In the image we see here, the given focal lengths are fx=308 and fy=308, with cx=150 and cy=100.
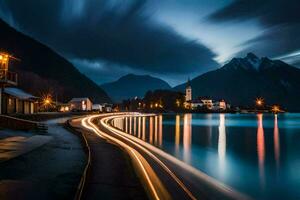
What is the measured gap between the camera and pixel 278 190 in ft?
69.1

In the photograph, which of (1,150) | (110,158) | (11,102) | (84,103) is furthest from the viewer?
(84,103)

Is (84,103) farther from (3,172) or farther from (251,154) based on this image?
(3,172)

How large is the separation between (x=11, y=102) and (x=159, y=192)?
4781 centimetres

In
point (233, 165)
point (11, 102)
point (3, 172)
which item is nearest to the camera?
point (3, 172)

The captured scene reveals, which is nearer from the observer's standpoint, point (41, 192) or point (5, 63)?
point (41, 192)

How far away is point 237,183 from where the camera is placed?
22.6m

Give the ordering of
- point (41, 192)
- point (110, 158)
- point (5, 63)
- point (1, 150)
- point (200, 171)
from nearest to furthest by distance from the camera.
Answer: point (41, 192) < point (1, 150) < point (110, 158) < point (200, 171) < point (5, 63)

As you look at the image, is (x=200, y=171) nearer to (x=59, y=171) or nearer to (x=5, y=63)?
(x=59, y=171)

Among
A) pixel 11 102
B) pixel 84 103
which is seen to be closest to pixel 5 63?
pixel 11 102

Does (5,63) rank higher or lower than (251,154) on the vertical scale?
higher

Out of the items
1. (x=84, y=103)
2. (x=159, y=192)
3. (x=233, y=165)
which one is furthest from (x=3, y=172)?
(x=84, y=103)

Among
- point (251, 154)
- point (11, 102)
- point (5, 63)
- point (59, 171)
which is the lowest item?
point (251, 154)

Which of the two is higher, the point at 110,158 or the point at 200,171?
the point at 110,158

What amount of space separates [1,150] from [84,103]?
4634 inches
